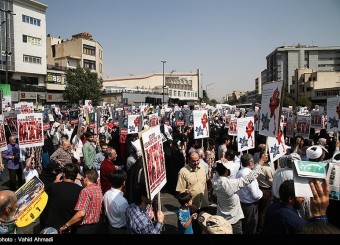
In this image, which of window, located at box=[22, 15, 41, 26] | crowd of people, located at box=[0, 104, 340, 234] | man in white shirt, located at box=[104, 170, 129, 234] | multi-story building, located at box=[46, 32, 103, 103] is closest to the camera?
crowd of people, located at box=[0, 104, 340, 234]

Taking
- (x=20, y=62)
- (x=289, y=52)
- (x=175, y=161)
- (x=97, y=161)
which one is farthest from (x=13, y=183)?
(x=289, y=52)

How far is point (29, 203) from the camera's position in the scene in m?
3.64

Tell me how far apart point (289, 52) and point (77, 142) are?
389ft

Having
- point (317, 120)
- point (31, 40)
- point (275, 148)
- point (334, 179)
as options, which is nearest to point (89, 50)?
point (31, 40)

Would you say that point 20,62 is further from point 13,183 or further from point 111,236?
point 111,236

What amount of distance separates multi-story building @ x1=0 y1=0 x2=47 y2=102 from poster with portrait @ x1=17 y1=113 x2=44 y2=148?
128 ft

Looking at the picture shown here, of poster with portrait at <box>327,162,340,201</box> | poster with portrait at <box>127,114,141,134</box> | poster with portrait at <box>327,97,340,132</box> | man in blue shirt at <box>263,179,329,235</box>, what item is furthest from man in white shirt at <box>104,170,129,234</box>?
poster with portrait at <box>327,97,340,132</box>

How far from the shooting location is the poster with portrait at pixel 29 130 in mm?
7891

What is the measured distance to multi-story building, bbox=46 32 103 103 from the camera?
182 ft

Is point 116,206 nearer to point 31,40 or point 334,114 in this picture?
point 334,114

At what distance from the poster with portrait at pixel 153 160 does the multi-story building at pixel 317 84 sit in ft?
249

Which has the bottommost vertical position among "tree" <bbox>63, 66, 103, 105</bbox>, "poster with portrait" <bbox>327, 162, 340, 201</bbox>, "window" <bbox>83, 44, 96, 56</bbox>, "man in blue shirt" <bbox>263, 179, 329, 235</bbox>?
"man in blue shirt" <bbox>263, 179, 329, 235</bbox>

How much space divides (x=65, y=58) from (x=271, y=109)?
62.2 metres

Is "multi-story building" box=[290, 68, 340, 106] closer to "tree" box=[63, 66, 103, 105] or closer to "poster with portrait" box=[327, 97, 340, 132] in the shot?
"tree" box=[63, 66, 103, 105]
